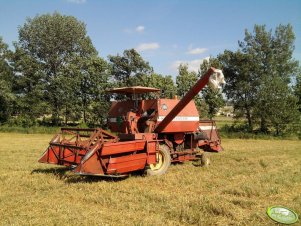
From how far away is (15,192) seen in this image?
776cm

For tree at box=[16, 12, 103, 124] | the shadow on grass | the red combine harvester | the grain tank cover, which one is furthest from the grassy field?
tree at box=[16, 12, 103, 124]

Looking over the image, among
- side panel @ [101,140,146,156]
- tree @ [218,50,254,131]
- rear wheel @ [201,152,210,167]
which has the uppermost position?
tree @ [218,50,254,131]

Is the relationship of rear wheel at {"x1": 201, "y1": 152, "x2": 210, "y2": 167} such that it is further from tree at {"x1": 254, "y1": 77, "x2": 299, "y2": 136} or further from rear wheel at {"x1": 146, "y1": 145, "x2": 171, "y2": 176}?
tree at {"x1": 254, "y1": 77, "x2": 299, "y2": 136}

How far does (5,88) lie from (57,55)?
775 centimetres

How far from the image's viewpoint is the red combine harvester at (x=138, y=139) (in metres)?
8.83

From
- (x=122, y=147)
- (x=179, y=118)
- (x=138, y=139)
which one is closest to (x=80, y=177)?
(x=122, y=147)

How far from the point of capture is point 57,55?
43312mm

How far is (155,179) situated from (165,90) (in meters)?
27.3

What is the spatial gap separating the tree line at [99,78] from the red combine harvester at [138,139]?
68.0ft

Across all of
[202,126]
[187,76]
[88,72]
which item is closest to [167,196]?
[202,126]

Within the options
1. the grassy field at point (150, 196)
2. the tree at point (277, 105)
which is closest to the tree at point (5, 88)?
the tree at point (277, 105)

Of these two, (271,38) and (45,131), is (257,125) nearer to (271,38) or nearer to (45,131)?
(271,38)

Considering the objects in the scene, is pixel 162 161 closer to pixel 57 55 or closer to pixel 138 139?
pixel 138 139

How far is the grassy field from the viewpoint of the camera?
19.2ft
